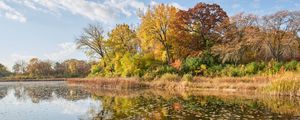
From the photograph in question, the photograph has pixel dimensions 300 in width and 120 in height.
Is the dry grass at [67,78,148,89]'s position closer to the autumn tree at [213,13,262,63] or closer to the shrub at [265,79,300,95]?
the autumn tree at [213,13,262,63]

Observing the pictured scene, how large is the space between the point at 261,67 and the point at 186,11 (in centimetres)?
1306

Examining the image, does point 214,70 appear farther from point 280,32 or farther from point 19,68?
point 19,68

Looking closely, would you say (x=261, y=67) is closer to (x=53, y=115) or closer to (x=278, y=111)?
(x=278, y=111)

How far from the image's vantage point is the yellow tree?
42406mm

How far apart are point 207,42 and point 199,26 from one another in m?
2.48

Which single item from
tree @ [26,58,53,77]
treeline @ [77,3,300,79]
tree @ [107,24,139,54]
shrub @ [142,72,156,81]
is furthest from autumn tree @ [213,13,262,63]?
tree @ [26,58,53,77]

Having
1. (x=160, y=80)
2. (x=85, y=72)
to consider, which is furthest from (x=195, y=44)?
(x=85, y=72)

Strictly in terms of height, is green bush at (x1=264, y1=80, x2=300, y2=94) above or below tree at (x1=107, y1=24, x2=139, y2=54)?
below

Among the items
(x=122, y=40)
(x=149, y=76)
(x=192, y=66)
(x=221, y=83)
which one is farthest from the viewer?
→ (x=122, y=40)

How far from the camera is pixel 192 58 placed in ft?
129

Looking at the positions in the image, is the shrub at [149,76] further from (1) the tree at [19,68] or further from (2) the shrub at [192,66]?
(1) the tree at [19,68]

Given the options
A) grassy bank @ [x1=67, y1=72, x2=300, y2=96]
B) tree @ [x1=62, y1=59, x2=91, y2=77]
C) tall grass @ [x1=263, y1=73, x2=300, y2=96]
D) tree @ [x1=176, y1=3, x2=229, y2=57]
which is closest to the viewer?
tall grass @ [x1=263, y1=73, x2=300, y2=96]

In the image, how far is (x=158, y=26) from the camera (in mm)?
42344

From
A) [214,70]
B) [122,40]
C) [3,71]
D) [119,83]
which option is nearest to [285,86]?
[214,70]
